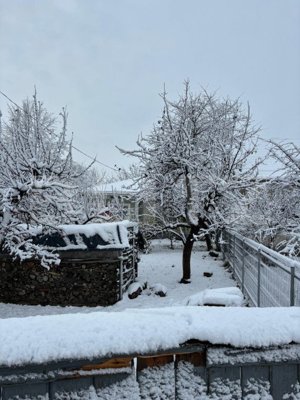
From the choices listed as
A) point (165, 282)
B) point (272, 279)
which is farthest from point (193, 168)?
point (272, 279)

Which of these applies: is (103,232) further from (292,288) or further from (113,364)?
(113,364)

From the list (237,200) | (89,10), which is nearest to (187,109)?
(237,200)

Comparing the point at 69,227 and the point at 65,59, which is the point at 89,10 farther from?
the point at 69,227

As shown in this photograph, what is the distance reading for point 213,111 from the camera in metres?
14.9

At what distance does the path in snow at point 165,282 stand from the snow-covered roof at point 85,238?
1.42 meters

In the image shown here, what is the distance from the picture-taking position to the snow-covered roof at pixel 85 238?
9234mm

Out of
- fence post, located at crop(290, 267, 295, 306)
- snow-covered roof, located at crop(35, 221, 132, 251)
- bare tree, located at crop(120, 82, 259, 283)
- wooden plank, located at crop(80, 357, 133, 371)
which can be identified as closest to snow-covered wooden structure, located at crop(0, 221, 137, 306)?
snow-covered roof, located at crop(35, 221, 132, 251)

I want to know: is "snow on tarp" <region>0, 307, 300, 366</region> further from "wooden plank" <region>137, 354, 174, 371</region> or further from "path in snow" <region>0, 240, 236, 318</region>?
"path in snow" <region>0, 240, 236, 318</region>

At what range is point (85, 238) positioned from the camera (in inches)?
367

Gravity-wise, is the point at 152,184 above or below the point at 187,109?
below

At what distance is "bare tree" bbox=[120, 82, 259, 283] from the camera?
37.2ft

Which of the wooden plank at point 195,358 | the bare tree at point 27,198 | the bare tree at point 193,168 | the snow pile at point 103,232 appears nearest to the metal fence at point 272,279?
the wooden plank at point 195,358

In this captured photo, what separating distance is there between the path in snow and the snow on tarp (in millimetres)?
6982

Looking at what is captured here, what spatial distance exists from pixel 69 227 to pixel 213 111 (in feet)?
27.1
